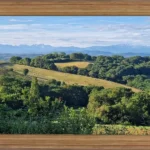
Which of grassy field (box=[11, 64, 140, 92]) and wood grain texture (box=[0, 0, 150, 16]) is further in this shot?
grassy field (box=[11, 64, 140, 92])

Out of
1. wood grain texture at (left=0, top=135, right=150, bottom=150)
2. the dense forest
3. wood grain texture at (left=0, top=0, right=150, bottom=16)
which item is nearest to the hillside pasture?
the dense forest

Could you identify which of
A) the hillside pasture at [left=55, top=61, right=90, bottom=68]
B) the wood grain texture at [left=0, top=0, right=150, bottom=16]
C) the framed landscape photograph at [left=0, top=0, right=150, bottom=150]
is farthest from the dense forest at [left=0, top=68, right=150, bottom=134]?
the wood grain texture at [left=0, top=0, right=150, bottom=16]

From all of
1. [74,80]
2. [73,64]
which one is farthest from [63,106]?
[73,64]

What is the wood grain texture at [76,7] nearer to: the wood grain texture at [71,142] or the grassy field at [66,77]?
the grassy field at [66,77]

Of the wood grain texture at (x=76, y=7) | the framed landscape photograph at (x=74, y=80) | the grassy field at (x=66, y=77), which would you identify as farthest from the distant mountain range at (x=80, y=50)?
the wood grain texture at (x=76, y=7)

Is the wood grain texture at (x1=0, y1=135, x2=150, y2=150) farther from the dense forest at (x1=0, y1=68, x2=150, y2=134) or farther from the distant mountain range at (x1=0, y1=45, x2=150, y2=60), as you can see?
the distant mountain range at (x1=0, y1=45, x2=150, y2=60)

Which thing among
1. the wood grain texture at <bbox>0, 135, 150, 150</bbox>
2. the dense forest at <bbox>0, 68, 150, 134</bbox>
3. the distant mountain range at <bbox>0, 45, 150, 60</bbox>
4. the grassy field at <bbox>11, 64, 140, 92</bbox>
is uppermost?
the distant mountain range at <bbox>0, 45, 150, 60</bbox>

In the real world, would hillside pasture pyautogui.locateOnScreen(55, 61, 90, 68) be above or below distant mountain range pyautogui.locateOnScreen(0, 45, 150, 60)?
below
